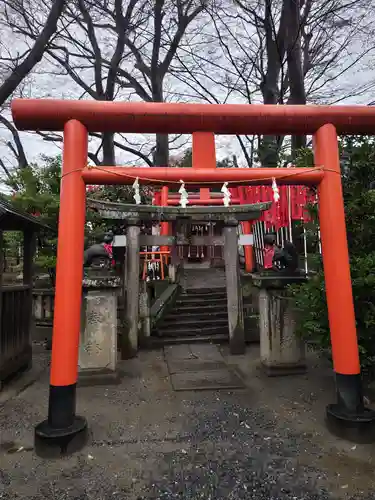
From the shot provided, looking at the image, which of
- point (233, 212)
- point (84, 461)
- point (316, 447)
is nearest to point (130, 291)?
point (233, 212)

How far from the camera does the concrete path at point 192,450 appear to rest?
9.82 feet

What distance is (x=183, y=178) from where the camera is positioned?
4.18 metres

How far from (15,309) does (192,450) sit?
4.07 metres

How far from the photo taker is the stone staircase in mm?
9125

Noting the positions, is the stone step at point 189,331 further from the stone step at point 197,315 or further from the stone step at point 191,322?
the stone step at point 197,315

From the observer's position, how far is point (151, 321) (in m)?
9.13

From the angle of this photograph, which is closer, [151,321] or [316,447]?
[316,447]

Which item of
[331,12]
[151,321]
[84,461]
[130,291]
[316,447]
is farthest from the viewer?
[331,12]

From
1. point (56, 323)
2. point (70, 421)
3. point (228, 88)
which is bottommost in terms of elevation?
point (70, 421)

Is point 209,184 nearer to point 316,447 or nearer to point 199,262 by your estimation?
point 316,447

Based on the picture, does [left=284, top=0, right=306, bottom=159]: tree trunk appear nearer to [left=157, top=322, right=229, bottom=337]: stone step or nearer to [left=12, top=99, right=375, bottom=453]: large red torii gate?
[left=157, top=322, right=229, bottom=337]: stone step

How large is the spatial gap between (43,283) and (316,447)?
8.66m

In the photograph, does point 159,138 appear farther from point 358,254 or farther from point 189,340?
point 358,254

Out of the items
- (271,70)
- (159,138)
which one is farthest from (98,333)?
(159,138)
